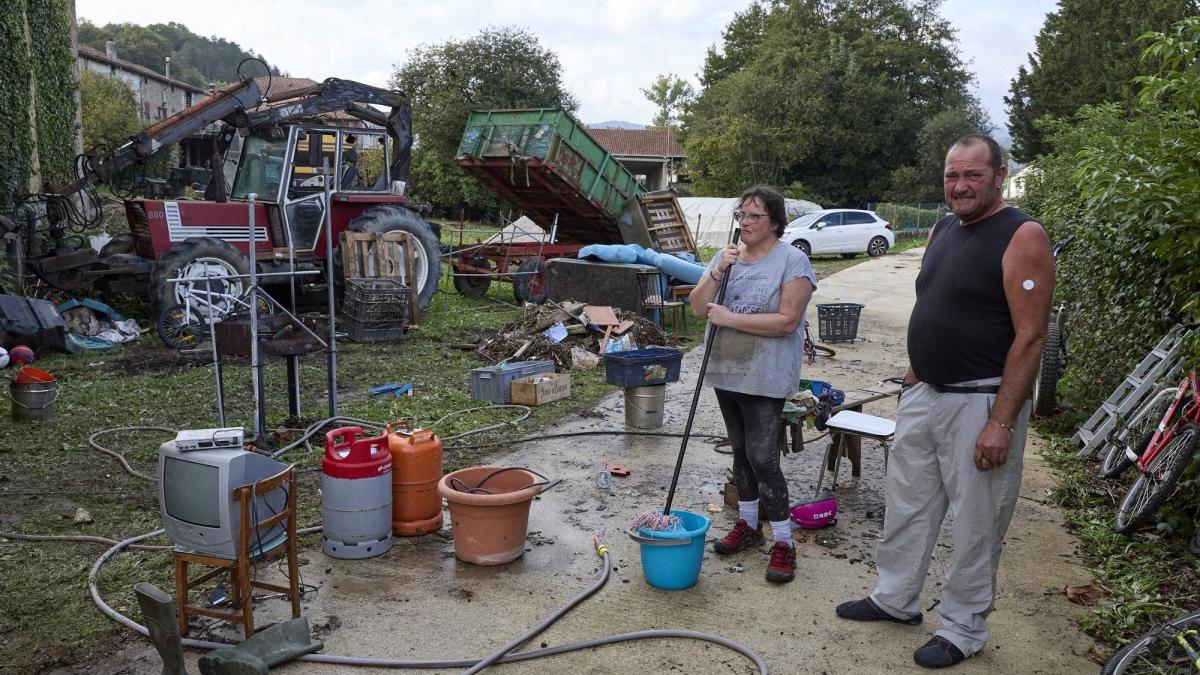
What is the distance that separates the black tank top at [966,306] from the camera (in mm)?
3289

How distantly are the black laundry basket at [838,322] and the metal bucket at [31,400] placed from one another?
823 cm

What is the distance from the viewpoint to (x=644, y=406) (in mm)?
7051

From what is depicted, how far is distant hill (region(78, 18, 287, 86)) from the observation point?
69.1 meters

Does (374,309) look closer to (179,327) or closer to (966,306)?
(179,327)

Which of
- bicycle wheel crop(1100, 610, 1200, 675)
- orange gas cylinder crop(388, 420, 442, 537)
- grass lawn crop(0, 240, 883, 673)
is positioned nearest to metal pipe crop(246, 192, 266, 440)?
grass lawn crop(0, 240, 883, 673)

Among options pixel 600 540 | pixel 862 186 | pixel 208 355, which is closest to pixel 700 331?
pixel 208 355

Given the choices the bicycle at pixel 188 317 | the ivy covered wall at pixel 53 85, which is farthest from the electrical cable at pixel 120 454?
the ivy covered wall at pixel 53 85

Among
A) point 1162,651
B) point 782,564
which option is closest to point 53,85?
point 782,564

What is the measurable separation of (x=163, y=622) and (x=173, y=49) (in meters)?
92.0

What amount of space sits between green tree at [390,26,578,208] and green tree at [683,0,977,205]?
8927 mm

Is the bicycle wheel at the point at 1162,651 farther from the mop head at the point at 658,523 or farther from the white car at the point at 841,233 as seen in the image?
the white car at the point at 841,233

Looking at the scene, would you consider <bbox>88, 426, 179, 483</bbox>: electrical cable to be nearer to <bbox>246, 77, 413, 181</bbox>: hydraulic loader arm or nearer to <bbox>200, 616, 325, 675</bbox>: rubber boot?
<bbox>200, 616, 325, 675</bbox>: rubber boot

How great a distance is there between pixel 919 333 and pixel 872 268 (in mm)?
19165

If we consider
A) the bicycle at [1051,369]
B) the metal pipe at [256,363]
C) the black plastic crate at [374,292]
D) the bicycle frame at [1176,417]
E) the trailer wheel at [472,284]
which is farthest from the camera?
the trailer wheel at [472,284]
